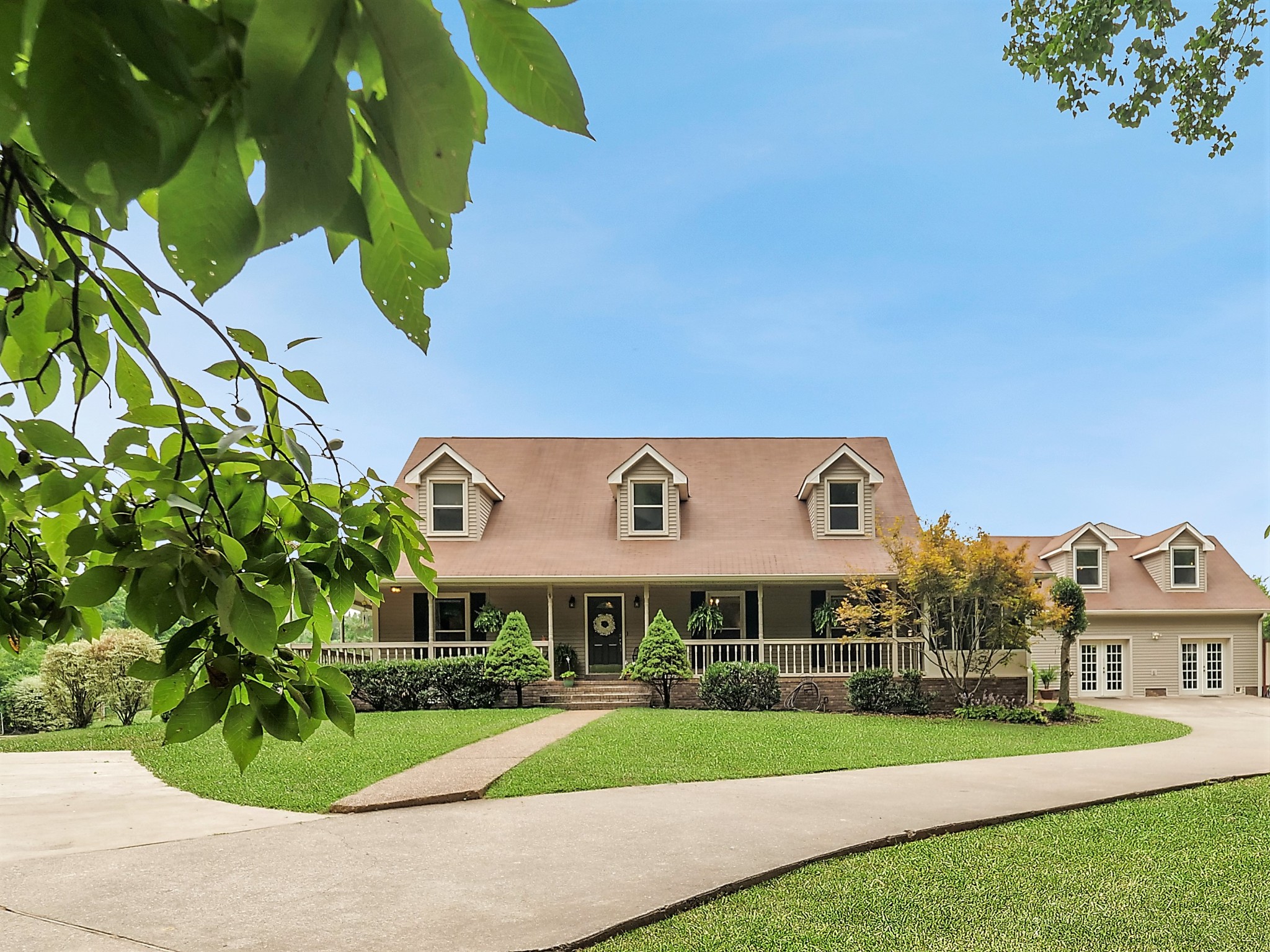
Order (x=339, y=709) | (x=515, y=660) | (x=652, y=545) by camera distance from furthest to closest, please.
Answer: (x=652, y=545) → (x=515, y=660) → (x=339, y=709)

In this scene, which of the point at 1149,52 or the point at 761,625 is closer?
the point at 1149,52

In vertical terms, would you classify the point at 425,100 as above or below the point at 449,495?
below

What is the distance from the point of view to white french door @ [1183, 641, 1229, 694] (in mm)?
28266

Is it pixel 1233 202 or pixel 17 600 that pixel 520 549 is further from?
pixel 17 600

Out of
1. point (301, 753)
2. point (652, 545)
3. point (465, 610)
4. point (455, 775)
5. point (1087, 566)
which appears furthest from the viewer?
point (1087, 566)

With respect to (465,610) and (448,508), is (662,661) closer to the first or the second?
(465,610)

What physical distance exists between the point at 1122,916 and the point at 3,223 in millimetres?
6445

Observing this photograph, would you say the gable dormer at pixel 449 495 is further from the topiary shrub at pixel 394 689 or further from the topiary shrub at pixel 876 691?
the topiary shrub at pixel 876 691

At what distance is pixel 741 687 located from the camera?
722 inches

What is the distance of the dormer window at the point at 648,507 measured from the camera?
22375 mm

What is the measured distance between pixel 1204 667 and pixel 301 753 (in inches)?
1098

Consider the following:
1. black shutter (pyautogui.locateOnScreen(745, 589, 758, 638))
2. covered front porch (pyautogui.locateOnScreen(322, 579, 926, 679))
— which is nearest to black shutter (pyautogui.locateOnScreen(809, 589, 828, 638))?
covered front porch (pyautogui.locateOnScreen(322, 579, 926, 679))

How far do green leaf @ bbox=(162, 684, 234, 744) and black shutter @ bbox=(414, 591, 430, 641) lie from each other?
21.3 metres

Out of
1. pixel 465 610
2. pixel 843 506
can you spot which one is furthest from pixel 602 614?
pixel 843 506
